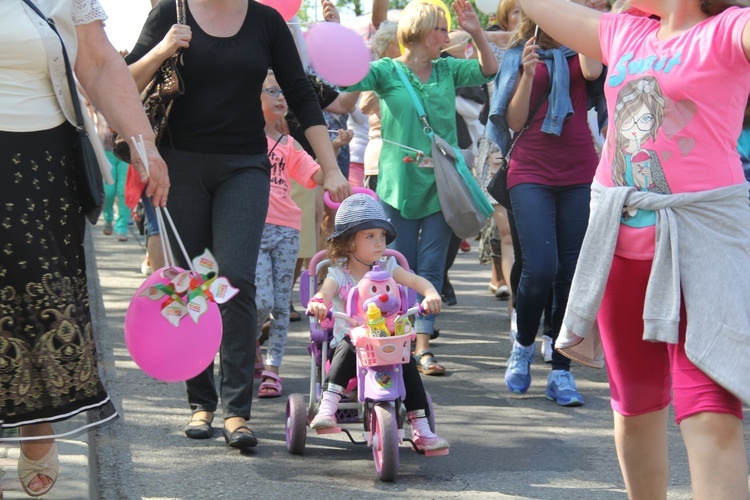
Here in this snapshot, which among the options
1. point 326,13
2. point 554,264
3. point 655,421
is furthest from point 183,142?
point 655,421

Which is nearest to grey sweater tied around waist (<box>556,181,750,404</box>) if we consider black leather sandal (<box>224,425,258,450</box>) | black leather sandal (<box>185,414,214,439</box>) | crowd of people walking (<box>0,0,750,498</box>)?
crowd of people walking (<box>0,0,750,498</box>)

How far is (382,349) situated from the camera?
498cm

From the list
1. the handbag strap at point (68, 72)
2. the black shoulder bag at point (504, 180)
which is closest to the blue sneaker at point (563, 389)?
the black shoulder bag at point (504, 180)

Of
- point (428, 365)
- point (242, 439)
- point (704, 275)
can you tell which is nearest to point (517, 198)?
point (428, 365)

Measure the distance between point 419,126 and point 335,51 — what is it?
1.31m

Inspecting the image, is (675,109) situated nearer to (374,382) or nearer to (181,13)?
(374,382)

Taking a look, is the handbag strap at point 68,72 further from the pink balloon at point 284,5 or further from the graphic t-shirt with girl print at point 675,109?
the pink balloon at point 284,5

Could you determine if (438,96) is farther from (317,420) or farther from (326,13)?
(317,420)

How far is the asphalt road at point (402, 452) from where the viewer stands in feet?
15.5

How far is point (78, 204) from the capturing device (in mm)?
3881

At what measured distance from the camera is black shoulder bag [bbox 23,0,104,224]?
3750 millimetres

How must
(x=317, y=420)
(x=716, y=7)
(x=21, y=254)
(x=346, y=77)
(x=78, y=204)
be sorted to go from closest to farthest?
(x=716, y=7) < (x=21, y=254) < (x=78, y=204) < (x=317, y=420) < (x=346, y=77)

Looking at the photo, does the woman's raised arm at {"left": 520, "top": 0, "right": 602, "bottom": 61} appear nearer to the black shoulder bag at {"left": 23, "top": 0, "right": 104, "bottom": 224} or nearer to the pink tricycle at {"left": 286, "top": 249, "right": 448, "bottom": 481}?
the black shoulder bag at {"left": 23, "top": 0, "right": 104, "bottom": 224}

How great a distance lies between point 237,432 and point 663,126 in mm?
2561
